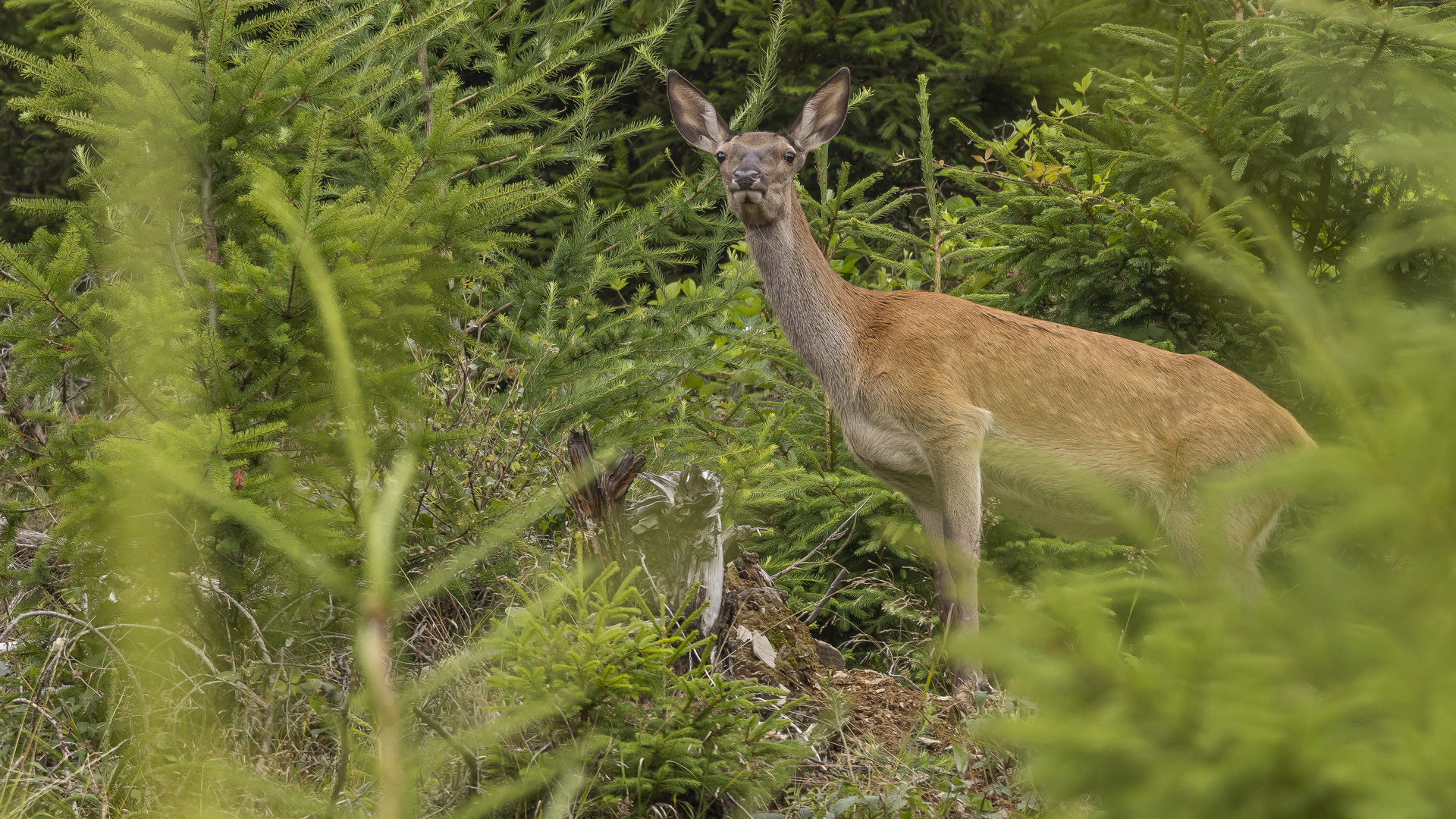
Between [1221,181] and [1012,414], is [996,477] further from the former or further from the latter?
[1221,181]

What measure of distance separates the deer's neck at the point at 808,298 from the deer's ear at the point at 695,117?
686 mm

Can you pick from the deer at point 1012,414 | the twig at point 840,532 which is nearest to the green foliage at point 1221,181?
the deer at point 1012,414

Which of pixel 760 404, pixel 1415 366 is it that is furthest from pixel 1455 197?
pixel 760 404

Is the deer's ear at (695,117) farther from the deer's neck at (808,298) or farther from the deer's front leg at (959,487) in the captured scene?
the deer's front leg at (959,487)

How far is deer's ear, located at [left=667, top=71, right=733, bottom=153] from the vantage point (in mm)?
6012

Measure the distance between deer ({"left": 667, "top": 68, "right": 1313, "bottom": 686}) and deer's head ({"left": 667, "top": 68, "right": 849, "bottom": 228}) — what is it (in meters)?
0.02

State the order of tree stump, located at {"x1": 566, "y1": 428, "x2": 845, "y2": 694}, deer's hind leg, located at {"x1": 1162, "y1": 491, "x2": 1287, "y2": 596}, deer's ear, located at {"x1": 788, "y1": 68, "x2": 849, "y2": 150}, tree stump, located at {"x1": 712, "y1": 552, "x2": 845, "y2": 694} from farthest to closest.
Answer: deer's ear, located at {"x1": 788, "y1": 68, "x2": 849, "y2": 150} → deer's hind leg, located at {"x1": 1162, "y1": 491, "x2": 1287, "y2": 596} → tree stump, located at {"x1": 712, "y1": 552, "x2": 845, "y2": 694} → tree stump, located at {"x1": 566, "y1": 428, "x2": 845, "y2": 694}

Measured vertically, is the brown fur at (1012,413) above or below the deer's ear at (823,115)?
below

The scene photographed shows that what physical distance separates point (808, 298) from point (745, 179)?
653mm

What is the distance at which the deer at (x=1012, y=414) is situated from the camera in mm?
4988

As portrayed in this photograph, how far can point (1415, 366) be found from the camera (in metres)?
1.14

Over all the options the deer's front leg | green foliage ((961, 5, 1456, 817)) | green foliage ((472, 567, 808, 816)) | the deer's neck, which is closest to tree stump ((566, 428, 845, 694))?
green foliage ((472, 567, 808, 816))

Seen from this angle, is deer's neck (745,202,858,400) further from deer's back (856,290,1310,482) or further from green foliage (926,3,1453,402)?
green foliage (926,3,1453,402)

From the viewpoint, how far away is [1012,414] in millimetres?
5203
